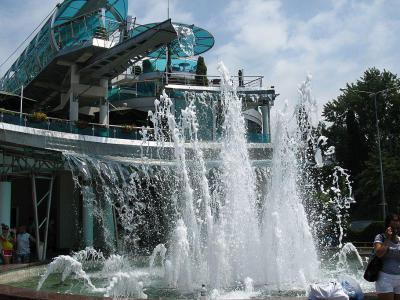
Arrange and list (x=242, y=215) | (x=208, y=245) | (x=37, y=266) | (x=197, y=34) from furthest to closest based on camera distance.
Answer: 1. (x=197, y=34)
2. (x=37, y=266)
3. (x=242, y=215)
4. (x=208, y=245)

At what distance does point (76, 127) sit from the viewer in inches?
850

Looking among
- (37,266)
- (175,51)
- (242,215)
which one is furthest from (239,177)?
(175,51)

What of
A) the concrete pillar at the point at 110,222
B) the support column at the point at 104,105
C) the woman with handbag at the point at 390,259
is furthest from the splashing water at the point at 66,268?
the support column at the point at 104,105

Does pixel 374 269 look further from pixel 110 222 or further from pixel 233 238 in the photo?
pixel 110 222

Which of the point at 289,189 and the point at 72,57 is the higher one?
the point at 72,57

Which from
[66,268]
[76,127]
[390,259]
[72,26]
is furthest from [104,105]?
[390,259]

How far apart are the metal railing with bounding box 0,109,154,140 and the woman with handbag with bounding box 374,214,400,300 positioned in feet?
52.5

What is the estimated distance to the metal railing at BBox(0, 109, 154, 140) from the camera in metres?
18.9

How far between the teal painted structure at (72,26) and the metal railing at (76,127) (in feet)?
14.0

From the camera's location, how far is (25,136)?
19.1 m

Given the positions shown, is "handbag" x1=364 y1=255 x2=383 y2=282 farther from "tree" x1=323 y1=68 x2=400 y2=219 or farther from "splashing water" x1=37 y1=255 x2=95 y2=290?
"tree" x1=323 y1=68 x2=400 y2=219

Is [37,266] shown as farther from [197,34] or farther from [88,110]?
[197,34]

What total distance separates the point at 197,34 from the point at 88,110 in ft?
32.5

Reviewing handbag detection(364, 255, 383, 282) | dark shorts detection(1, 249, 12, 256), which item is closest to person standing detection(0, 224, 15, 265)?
dark shorts detection(1, 249, 12, 256)
